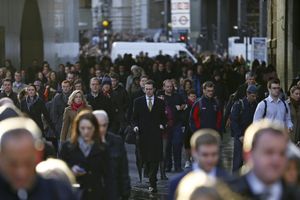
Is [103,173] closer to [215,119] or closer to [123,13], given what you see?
[215,119]

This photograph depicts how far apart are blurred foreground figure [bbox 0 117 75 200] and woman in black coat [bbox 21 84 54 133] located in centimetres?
1073

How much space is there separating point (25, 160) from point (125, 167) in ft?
15.1

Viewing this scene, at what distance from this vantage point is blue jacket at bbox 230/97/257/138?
51.4 feet

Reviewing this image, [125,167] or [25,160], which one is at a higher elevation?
[25,160]

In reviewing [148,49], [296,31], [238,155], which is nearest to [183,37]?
[148,49]

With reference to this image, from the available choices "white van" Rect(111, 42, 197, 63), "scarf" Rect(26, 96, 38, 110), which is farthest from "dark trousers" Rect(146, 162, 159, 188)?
"white van" Rect(111, 42, 197, 63)

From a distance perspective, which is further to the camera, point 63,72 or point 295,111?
point 63,72

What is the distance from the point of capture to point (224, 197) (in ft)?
16.1

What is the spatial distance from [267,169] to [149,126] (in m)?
10.6

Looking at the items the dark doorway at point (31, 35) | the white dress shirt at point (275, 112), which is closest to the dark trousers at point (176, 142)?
the white dress shirt at point (275, 112)

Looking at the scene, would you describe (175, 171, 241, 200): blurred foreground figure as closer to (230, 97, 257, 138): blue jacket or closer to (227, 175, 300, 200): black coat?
(227, 175, 300, 200): black coat

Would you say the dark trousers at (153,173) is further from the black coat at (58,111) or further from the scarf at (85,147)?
the scarf at (85,147)

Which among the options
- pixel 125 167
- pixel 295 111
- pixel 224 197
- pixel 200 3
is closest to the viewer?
pixel 224 197

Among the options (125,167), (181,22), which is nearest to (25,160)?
(125,167)
